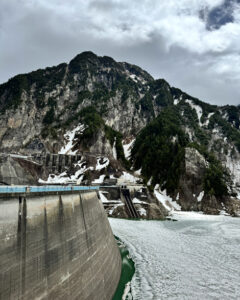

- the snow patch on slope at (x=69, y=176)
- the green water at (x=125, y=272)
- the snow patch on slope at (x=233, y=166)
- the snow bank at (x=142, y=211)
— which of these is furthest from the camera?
the snow patch on slope at (x=233, y=166)

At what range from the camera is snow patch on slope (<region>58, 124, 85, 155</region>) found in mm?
111438

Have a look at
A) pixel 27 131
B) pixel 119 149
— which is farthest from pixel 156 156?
pixel 27 131

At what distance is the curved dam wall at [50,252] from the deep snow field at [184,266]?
191 inches

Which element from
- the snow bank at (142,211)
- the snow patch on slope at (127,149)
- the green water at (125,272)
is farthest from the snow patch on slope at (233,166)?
the green water at (125,272)

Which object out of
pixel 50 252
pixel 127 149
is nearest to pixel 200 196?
pixel 127 149

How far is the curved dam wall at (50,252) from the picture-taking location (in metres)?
9.64

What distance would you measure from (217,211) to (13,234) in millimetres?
84713

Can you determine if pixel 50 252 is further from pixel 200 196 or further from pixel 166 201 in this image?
pixel 200 196

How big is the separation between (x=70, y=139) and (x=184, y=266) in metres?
106

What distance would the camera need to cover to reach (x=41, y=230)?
11.7m

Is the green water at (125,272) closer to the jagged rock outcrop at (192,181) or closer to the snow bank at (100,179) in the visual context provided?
the snow bank at (100,179)

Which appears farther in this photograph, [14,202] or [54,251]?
[54,251]

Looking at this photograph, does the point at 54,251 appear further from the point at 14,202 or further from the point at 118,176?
the point at 118,176

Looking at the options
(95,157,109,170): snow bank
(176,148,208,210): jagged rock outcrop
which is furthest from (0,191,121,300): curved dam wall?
(95,157,109,170): snow bank
